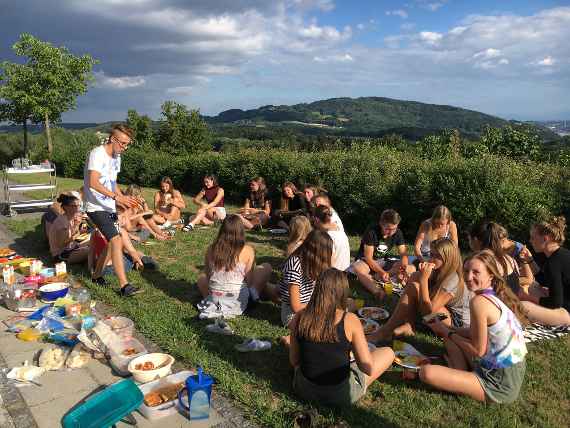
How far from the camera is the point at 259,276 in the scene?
5160 millimetres

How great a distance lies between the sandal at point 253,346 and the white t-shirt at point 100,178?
253cm

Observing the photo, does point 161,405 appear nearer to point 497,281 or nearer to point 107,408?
point 107,408

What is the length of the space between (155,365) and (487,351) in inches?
99.9

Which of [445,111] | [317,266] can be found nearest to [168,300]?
[317,266]

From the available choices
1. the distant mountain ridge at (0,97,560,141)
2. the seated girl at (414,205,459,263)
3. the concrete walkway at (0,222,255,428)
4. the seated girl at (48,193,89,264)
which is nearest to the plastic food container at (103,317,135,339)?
the concrete walkway at (0,222,255,428)

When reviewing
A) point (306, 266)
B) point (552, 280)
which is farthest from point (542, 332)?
point (306, 266)

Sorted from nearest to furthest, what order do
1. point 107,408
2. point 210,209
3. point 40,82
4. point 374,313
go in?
point 107,408
point 374,313
point 210,209
point 40,82

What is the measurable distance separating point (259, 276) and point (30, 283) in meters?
2.97

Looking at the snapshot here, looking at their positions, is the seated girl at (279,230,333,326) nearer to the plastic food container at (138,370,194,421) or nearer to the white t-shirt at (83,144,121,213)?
the plastic food container at (138,370,194,421)

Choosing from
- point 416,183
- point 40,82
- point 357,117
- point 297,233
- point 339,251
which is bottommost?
point 339,251

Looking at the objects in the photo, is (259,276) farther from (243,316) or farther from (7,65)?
(7,65)

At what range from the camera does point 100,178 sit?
17.6ft

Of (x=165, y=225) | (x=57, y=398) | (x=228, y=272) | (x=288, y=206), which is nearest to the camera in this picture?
(x=57, y=398)

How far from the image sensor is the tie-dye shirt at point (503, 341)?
3.15m
